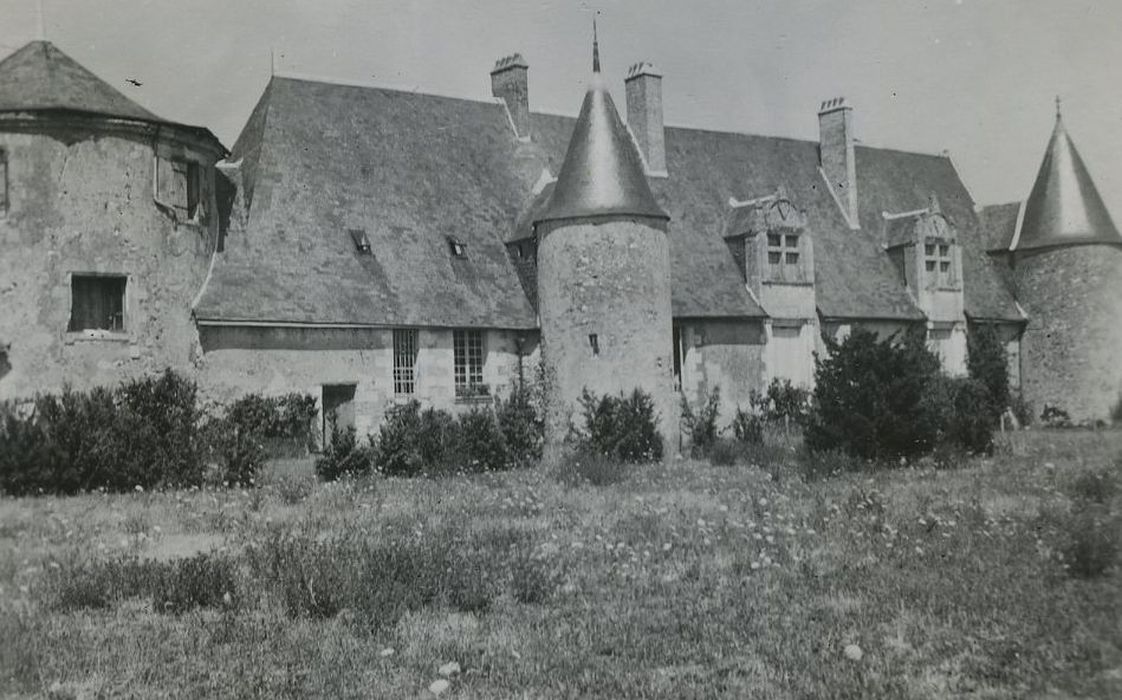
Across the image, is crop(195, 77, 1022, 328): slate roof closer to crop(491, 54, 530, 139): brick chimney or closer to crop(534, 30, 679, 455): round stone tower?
crop(491, 54, 530, 139): brick chimney

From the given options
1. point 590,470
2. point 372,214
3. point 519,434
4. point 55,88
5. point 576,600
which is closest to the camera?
point 576,600

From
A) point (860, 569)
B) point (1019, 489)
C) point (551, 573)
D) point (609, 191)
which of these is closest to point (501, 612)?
point (551, 573)

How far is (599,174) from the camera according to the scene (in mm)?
21797

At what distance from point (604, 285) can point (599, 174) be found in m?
2.39

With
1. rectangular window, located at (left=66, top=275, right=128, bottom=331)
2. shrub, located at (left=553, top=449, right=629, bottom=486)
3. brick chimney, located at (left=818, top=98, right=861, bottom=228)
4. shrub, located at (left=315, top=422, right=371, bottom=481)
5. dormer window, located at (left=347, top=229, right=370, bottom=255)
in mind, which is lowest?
shrub, located at (left=553, top=449, right=629, bottom=486)

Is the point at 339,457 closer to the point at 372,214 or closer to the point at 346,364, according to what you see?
the point at 346,364

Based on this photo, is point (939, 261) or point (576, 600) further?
point (939, 261)

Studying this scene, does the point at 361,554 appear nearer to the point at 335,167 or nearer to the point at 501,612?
the point at 501,612

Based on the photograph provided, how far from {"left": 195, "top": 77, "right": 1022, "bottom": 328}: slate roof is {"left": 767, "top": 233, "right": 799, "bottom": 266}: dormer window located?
107 centimetres

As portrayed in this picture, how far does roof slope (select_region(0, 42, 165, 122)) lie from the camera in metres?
17.2

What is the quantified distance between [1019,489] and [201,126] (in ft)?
48.5

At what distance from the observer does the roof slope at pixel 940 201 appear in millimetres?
31395

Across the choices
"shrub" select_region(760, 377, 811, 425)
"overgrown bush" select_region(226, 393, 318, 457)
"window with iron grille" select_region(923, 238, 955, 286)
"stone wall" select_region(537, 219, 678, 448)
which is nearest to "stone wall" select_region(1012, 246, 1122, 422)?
"window with iron grille" select_region(923, 238, 955, 286)

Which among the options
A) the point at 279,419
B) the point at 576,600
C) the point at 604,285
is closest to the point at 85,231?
the point at 279,419
